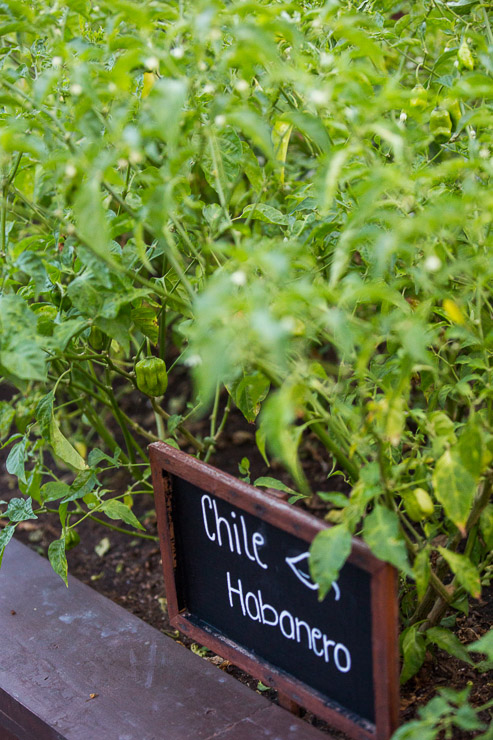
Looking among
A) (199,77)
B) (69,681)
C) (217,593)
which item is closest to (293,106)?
(199,77)

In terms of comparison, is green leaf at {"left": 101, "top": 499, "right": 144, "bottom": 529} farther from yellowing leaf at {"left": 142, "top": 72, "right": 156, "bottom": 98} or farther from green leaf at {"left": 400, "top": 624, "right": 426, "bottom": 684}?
yellowing leaf at {"left": 142, "top": 72, "right": 156, "bottom": 98}

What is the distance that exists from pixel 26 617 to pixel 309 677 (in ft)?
1.85

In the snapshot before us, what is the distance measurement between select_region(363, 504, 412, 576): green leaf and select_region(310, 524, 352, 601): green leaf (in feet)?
0.08

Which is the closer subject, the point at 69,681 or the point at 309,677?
the point at 309,677

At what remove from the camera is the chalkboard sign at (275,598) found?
0.83 meters

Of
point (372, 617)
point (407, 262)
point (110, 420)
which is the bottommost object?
point (110, 420)

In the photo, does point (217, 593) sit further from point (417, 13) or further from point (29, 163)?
point (417, 13)

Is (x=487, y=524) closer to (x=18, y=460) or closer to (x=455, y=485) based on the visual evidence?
(x=455, y=485)

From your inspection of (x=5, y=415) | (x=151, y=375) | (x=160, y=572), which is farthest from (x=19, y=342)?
(x=160, y=572)

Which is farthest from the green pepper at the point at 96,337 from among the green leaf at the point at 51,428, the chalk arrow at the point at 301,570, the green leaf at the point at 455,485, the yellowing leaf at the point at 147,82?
the green leaf at the point at 455,485

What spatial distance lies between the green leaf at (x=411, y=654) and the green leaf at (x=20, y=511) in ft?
1.75

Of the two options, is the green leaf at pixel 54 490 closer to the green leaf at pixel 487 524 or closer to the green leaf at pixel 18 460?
the green leaf at pixel 18 460

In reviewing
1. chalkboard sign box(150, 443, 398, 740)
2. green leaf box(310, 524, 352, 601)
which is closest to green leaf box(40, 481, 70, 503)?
chalkboard sign box(150, 443, 398, 740)

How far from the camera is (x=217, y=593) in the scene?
105cm
